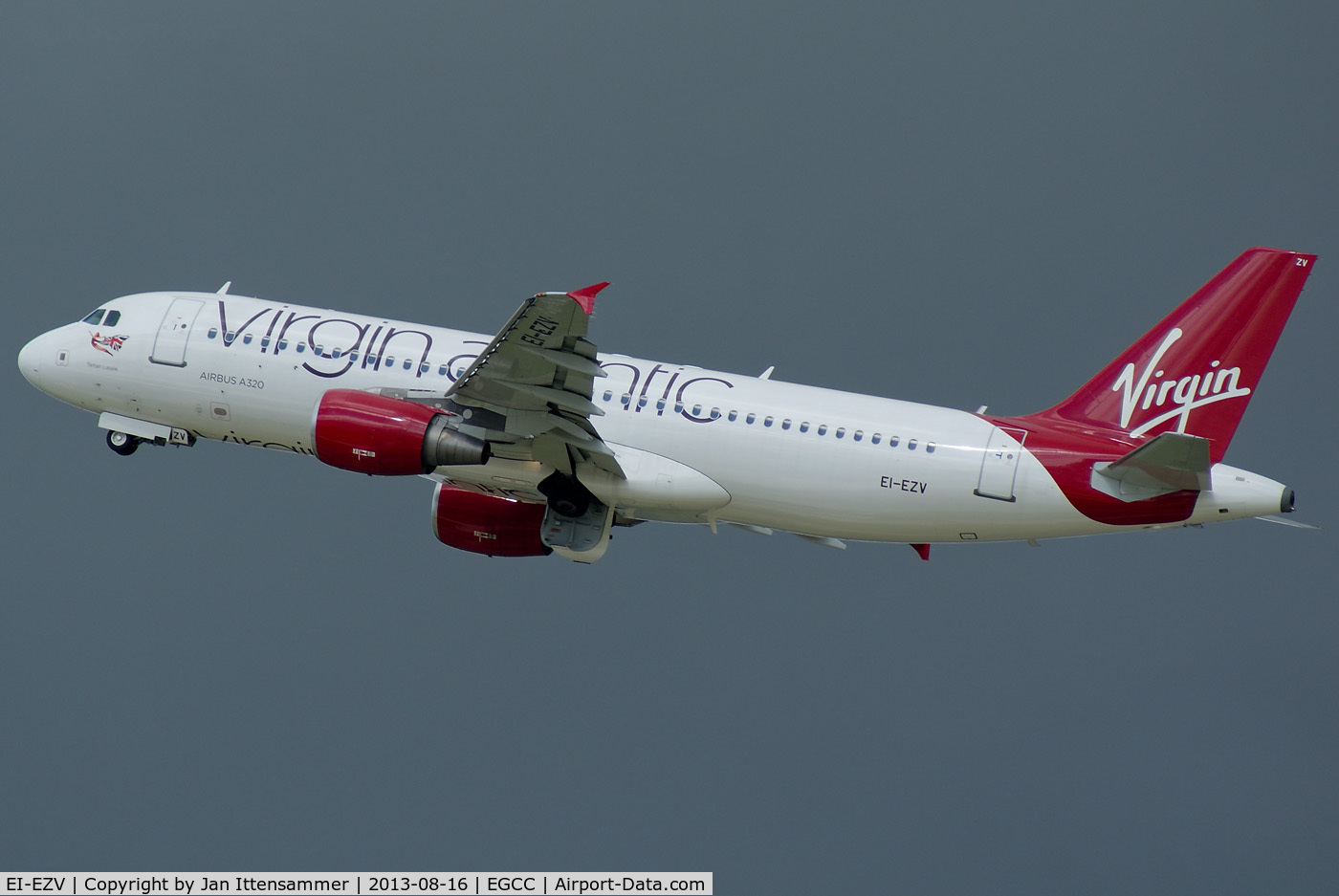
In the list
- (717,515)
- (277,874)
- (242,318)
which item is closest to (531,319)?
(717,515)

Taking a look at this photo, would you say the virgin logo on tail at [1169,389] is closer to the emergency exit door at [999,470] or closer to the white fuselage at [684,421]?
the white fuselage at [684,421]

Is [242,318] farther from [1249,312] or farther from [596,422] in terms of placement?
[1249,312]

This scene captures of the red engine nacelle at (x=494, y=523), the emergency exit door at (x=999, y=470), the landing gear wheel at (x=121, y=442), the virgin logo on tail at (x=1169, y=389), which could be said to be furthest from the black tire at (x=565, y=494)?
the virgin logo on tail at (x=1169, y=389)

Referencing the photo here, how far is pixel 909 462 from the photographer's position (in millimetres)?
35594

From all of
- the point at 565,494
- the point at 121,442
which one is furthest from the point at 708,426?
the point at 121,442

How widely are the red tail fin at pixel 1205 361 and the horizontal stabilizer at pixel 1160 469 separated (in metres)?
1.26

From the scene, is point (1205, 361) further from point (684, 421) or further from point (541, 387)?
point (541, 387)

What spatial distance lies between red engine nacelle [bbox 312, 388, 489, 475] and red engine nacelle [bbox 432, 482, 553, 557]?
4.94 meters

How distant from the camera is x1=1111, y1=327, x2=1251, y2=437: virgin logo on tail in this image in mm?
35594

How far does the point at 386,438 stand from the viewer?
34.4m

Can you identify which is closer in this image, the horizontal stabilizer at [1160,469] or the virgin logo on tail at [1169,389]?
the horizontal stabilizer at [1160,469]

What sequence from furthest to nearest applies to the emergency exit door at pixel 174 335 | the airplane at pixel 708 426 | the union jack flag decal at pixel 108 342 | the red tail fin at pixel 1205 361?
the union jack flag decal at pixel 108 342, the emergency exit door at pixel 174 335, the red tail fin at pixel 1205 361, the airplane at pixel 708 426

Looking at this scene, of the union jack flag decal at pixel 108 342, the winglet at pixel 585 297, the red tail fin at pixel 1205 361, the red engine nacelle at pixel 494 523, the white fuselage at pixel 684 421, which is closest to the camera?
the winglet at pixel 585 297

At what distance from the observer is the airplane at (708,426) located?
1355 inches
